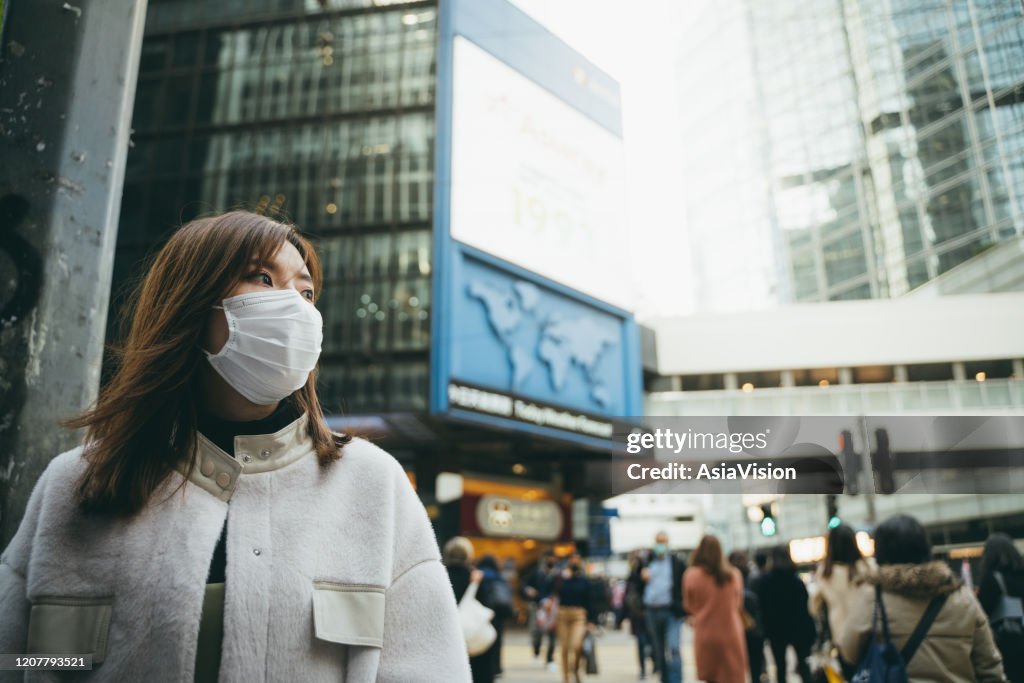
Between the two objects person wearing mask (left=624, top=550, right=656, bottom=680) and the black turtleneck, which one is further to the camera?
person wearing mask (left=624, top=550, right=656, bottom=680)

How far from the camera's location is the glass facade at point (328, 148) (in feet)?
81.9

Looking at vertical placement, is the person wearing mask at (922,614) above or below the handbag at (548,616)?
above

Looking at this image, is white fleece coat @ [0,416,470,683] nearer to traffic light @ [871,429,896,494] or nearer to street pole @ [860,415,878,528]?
traffic light @ [871,429,896,494]

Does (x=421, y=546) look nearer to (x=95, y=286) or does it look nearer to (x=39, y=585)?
(x=39, y=585)

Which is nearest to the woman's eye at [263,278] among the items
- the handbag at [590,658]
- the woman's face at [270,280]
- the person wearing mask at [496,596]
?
the woman's face at [270,280]

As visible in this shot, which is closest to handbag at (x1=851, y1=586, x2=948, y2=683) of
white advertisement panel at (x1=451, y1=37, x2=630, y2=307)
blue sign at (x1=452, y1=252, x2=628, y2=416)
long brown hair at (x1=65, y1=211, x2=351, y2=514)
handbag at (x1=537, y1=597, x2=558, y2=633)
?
long brown hair at (x1=65, y1=211, x2=351, y2=514)

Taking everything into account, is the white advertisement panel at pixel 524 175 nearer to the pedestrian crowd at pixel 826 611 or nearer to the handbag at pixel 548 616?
the handbag at pixel 548 616

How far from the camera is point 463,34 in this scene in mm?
24828

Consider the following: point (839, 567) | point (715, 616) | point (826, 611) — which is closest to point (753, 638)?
point (826, 611)

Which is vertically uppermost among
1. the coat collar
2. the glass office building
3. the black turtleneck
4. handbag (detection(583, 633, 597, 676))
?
the glass office building

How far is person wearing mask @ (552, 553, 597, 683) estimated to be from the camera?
9.84m

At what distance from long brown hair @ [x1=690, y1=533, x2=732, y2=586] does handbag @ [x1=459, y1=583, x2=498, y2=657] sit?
2.06m

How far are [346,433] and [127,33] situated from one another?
1536mm

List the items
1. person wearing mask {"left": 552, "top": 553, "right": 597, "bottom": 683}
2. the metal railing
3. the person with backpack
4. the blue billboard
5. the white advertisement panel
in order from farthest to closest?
the white advertisement panel → the blue billboard → the metal railing → person wearing mask {"left": 552, "top": 553, "right": 597, "bottom": 683} → the person with backpack
